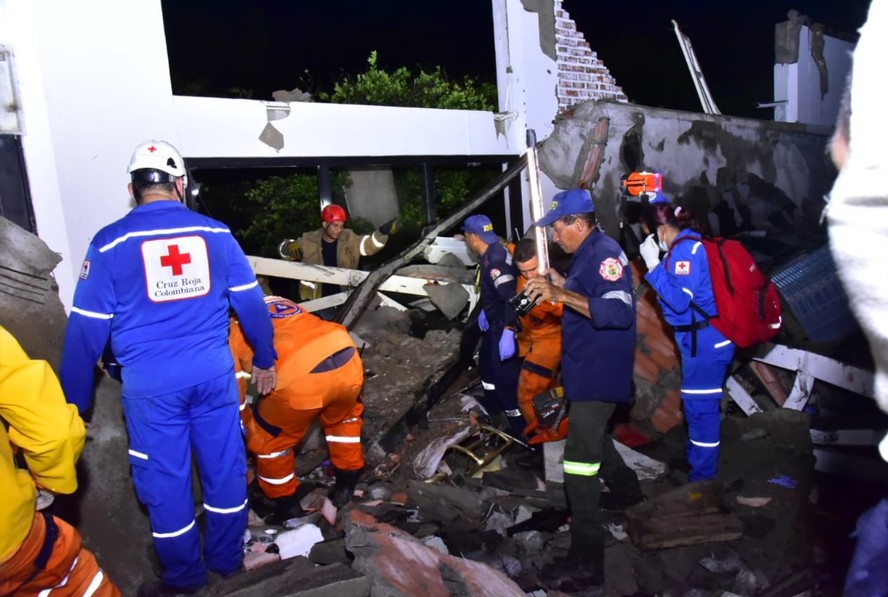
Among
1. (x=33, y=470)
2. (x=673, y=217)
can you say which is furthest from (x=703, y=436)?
(x=33, y=470)

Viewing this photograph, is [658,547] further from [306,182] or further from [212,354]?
[306,182]

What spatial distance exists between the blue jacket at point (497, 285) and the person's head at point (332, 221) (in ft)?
5.76

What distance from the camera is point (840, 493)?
14.6 ft

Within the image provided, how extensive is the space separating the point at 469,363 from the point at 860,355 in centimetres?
343

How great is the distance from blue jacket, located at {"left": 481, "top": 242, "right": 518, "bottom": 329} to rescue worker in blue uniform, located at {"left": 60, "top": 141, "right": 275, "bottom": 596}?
2.30 m

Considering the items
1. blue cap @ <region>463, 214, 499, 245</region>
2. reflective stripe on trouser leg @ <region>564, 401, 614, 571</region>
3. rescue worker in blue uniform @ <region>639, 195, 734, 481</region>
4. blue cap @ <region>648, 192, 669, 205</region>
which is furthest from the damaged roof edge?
reflective stripe on trouser leg @ <region>564, 401, 614, 571</region>

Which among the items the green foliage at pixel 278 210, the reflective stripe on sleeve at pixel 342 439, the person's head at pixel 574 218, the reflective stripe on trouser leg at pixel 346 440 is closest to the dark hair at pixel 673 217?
the person's head at pixel 574 218

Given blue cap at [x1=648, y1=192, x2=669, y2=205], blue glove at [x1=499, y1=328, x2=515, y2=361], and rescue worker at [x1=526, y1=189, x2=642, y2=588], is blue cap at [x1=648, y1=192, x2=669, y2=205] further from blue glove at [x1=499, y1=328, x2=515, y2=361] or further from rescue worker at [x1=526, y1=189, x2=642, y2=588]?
blue glove at [x1=499, y1=328, x2=515, y2=361]

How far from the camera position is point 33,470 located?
244cm

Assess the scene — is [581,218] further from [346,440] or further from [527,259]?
[346,440]

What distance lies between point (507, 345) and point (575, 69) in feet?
14.8

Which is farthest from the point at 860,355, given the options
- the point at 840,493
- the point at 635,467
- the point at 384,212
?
the point at 384,212

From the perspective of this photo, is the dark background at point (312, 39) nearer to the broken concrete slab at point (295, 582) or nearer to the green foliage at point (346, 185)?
the green foliage at point (346, 185)

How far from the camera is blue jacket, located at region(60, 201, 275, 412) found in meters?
3.11
